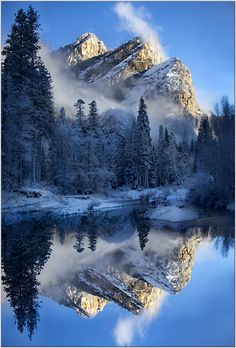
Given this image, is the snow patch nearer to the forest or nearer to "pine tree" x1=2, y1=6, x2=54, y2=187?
the forest

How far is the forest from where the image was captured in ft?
79.0

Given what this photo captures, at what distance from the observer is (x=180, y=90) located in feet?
603

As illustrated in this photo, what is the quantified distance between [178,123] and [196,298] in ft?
411

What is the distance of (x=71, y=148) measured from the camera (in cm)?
3881

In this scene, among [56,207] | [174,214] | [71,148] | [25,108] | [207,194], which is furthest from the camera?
[71,148]

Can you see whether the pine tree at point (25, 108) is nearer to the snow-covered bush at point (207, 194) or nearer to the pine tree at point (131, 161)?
the snow-covered bush at point (207, 194)

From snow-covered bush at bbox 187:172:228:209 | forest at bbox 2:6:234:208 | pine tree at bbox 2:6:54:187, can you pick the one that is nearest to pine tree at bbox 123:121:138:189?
forest at bbox 2:6:234:208

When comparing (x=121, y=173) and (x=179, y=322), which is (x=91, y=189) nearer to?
(x=121, y=173)

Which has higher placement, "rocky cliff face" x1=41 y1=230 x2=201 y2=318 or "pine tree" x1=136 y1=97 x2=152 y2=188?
"pine tree" x1=136 y1=97 x2=152 y2=188

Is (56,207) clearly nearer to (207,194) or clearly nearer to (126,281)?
(207,194)

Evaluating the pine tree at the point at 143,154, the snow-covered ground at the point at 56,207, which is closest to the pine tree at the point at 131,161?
the pine tree at the point at 143,154

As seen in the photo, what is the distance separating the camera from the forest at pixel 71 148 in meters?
Answer: 24.1

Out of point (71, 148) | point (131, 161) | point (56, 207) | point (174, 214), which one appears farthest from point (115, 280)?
point (131, 161)

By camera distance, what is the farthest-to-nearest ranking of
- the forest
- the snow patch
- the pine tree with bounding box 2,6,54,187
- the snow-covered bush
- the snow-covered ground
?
the pine tree with bounding box 2,6,54,187 < the forest < the snow-covered bush < the snow-covered ground < the snow patch
